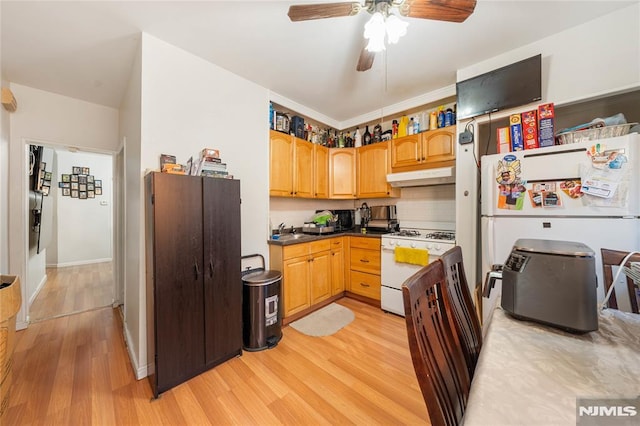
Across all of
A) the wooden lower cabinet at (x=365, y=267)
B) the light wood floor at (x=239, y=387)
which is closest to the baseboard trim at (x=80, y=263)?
the light wood floor at (x=239, y=387)

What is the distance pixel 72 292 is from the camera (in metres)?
3.52

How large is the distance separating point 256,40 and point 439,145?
7.02 feet

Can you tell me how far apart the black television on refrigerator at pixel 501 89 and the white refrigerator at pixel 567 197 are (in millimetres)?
635

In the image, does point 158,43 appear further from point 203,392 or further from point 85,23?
point 203,392

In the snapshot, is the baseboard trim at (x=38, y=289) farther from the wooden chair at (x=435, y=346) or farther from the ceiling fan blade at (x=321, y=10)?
the wooden chair at (x=435, y=346)

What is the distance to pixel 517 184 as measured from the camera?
173cm

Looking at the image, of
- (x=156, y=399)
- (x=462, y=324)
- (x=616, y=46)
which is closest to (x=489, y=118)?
(x=616, y=46)

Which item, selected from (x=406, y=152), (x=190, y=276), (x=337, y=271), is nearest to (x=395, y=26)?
(x=406, y=152)

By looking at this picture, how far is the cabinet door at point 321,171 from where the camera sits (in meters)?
3.30

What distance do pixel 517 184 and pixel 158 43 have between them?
9.80ft

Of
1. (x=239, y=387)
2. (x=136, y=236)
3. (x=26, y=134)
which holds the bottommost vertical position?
(x=239, y=387)

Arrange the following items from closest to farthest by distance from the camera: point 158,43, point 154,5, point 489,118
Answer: point 154,5, point 158,43, point 489,118

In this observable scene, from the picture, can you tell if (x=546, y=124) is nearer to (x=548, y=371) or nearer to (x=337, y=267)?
(x=548, y=371)

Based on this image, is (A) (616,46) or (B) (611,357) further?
(A) (616,46)
